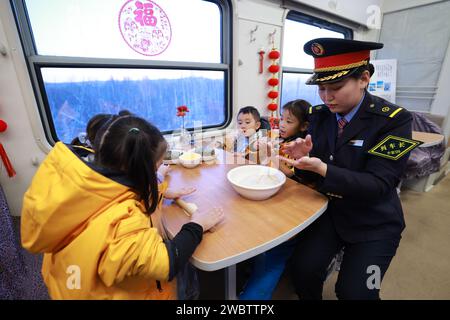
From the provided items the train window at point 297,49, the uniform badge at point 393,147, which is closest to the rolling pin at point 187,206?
the uniform badge at point 393,147

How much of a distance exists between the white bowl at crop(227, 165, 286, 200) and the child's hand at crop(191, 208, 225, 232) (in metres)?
0.17

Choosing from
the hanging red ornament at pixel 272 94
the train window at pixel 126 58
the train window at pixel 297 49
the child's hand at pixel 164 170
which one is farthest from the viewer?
the train window at pixel 297 49

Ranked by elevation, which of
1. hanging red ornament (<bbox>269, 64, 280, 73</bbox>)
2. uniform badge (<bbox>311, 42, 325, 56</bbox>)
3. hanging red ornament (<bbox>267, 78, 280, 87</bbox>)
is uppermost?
hanging red ornament (<bbox>269, 64, 280, 73</bbox>)

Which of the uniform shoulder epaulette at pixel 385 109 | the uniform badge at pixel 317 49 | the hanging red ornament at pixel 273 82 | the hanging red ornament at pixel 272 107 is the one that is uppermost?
the uniform badge at pixel 317 49

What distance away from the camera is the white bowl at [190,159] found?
133 centimetres

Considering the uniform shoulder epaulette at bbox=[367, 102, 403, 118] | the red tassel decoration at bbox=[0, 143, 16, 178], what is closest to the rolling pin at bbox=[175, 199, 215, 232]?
the uniform shoulder epaulette at bbox=[367, 102, 403, 118]

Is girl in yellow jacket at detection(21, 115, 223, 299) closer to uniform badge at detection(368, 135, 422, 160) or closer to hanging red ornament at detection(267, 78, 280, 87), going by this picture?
uniform badge at detection(368, 135, 422, 160)

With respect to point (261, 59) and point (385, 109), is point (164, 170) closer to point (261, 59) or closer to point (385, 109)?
point (385, 109)

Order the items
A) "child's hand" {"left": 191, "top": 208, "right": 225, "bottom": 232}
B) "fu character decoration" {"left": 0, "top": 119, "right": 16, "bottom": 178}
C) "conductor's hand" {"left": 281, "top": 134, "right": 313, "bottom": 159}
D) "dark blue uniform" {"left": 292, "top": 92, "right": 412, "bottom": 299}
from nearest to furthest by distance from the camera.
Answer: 1. "child's hand" {"left": 191, "top": 208, "right": 225, "bottom": 232}
2. "dark blue uniform" {"left": 292, "top": 92, "right": 412, "bottom": 299}
3. "conductor's hand" {"left": 281, "top": 134, "right": 313, "bottom": 159}
4. "fu character decoration" {"left": 0, "top": 119, "right": 16, "bottom": 178}

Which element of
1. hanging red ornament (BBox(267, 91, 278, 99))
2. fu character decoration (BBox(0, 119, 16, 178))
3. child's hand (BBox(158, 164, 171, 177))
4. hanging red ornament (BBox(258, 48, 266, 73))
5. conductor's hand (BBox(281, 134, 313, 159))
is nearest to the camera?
conductor's hand (BBox(281, 134, 313, 159))

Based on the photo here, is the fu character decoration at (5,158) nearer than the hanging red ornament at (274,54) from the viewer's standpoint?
Yes

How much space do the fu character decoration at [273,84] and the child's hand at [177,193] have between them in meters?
1.57

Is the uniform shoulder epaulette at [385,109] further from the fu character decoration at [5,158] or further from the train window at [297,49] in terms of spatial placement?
the fu character decoration at [5,158]

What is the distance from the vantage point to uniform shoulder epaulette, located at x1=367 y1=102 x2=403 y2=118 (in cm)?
91
